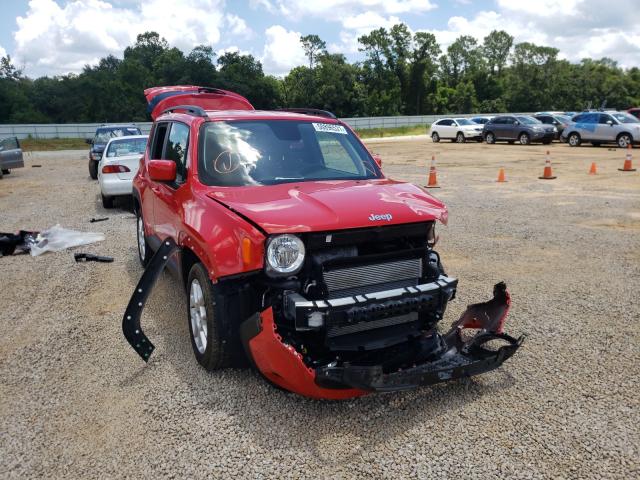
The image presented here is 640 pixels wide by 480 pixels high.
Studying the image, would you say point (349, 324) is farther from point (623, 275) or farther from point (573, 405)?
point (623, 275)

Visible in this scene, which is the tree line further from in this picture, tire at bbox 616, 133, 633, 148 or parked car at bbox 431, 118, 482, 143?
tire at bbox 616, 133, 633, 148

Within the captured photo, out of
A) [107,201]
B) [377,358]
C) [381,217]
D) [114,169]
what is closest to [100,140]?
[107,201]

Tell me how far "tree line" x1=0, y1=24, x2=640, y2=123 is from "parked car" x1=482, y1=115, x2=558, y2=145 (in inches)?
1802

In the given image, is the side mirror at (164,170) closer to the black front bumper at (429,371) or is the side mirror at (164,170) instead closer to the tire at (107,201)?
the black front bumper at (429,371)

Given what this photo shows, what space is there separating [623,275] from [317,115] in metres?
4.06

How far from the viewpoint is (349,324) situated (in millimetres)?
3469

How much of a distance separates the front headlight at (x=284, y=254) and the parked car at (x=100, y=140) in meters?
16.0

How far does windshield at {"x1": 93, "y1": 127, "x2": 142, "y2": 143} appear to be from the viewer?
1900cm

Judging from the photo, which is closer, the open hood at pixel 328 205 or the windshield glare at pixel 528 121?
the open hood at pixel 328 205

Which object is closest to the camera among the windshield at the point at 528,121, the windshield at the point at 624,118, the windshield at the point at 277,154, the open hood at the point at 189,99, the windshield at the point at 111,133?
the windshield at the point at 277,154

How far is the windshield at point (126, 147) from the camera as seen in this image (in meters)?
12.0

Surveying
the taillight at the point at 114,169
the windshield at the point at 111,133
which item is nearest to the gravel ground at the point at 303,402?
the taillight at the point at 114,169

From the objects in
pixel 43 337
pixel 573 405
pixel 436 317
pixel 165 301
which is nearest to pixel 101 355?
pixel 43 337

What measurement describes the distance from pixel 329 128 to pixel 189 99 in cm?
371
